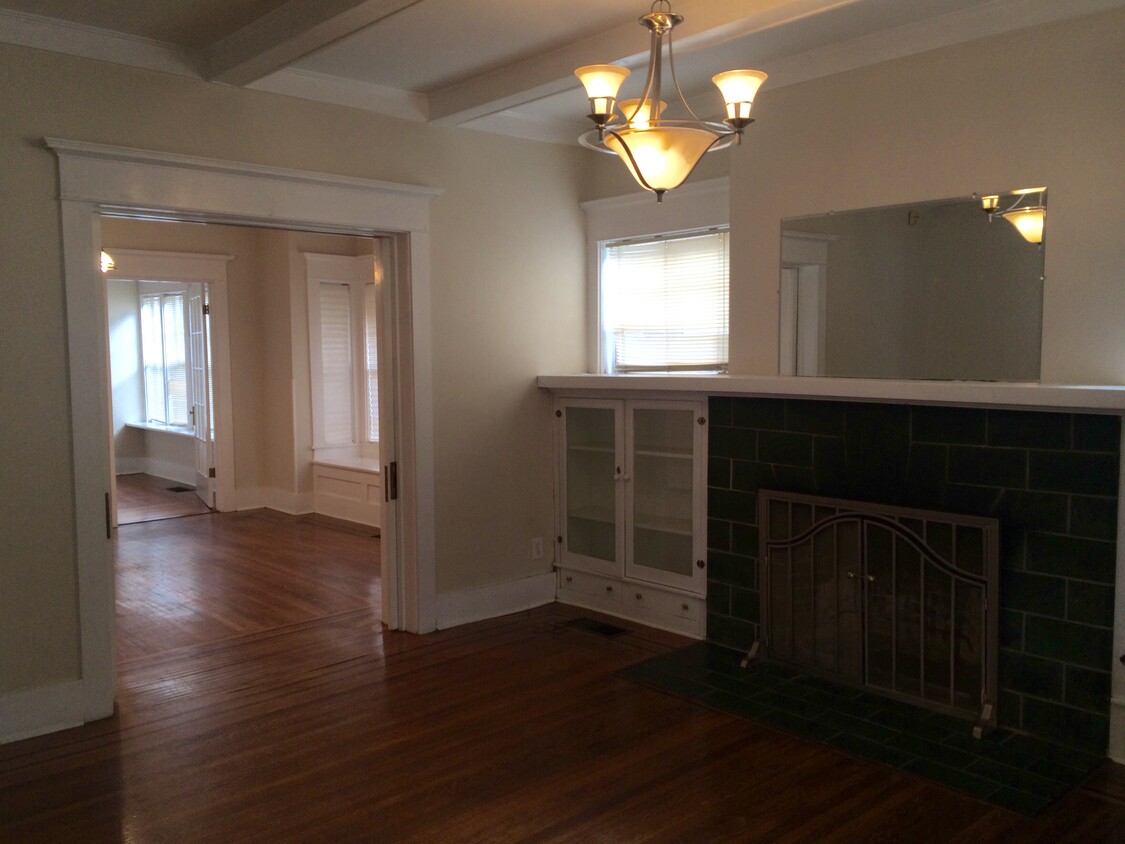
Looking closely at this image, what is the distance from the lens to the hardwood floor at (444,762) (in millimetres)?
2736

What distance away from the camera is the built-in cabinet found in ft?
14.6

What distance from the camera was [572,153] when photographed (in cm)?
514

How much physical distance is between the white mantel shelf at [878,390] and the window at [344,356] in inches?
139

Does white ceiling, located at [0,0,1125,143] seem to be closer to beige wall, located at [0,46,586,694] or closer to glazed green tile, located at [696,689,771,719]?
beige wall, located at [0,46,586,694]

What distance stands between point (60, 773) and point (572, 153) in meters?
3.81

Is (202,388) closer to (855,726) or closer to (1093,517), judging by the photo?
(855,726)

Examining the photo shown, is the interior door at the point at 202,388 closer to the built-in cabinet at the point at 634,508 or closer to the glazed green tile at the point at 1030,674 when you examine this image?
the built-in cabinet at the point at 634,508

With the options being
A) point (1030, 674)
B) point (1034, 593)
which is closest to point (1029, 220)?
point (1034, 593)

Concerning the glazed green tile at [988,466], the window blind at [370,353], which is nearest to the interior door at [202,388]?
the window blind at [370,353]

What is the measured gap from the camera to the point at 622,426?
15.4ft

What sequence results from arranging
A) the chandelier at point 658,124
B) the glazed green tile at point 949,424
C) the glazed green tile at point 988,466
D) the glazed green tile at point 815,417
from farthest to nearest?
1. the glazed green tile at point 815,417
2. the glazed green tile at point 949,424
3. the glazed green tile at point 988,466
4. the chandelier at point 658,124

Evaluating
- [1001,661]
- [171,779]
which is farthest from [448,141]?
[1001,661]

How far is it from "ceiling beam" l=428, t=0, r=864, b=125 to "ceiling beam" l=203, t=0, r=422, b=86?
2.97ft

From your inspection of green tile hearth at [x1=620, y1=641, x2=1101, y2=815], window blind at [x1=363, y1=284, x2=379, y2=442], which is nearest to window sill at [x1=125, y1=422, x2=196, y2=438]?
window blind at [x1=363, y1=284, x2=379, y2=442]
